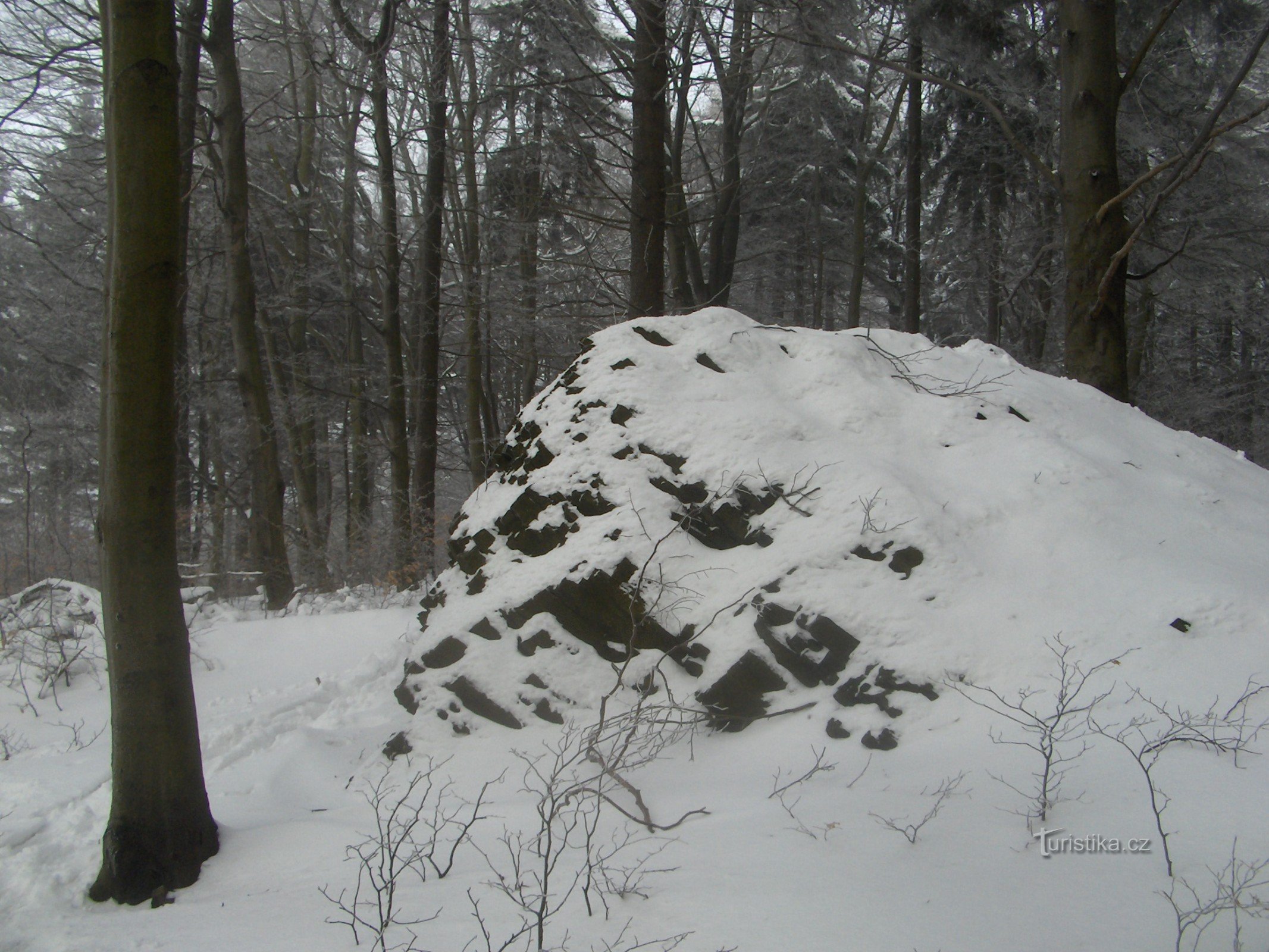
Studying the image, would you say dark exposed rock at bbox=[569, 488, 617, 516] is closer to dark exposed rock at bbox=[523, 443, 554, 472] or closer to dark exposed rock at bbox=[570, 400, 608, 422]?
dark exposed rock at bbox=[523, 443, 554, 472]

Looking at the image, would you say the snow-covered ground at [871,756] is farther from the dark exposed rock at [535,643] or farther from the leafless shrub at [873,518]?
the dark exposed rock at [535,643]

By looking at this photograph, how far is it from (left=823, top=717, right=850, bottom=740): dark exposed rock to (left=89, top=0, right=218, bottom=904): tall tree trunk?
2.68 meters

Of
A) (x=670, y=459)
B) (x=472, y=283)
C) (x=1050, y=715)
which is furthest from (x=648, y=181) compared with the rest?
(x=1050, y=715)

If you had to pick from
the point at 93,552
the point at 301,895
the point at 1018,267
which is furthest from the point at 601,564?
the point at 1018,267

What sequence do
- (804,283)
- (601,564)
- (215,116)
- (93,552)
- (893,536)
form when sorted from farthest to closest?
(804,283) < (93,552) < (215,116) < (601,564) < (893,536)

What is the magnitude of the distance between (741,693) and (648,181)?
5.82 metres

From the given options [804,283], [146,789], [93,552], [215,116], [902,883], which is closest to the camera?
[902,883]

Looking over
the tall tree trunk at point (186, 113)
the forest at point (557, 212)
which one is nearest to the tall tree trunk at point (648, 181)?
the forest at point (557, 212)

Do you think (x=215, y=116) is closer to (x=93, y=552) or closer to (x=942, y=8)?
(x=93, y=552)

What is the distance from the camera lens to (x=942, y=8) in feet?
33.3

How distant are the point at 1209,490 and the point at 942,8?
836 cm

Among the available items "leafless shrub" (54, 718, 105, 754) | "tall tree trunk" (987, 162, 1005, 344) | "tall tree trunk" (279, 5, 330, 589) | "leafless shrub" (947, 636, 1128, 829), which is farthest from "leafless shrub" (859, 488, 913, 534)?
"tall tree trunk" (987, 162, 1005, 344)

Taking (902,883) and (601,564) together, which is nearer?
(902,883)

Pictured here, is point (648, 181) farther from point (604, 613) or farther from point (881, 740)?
point (881, 740)
